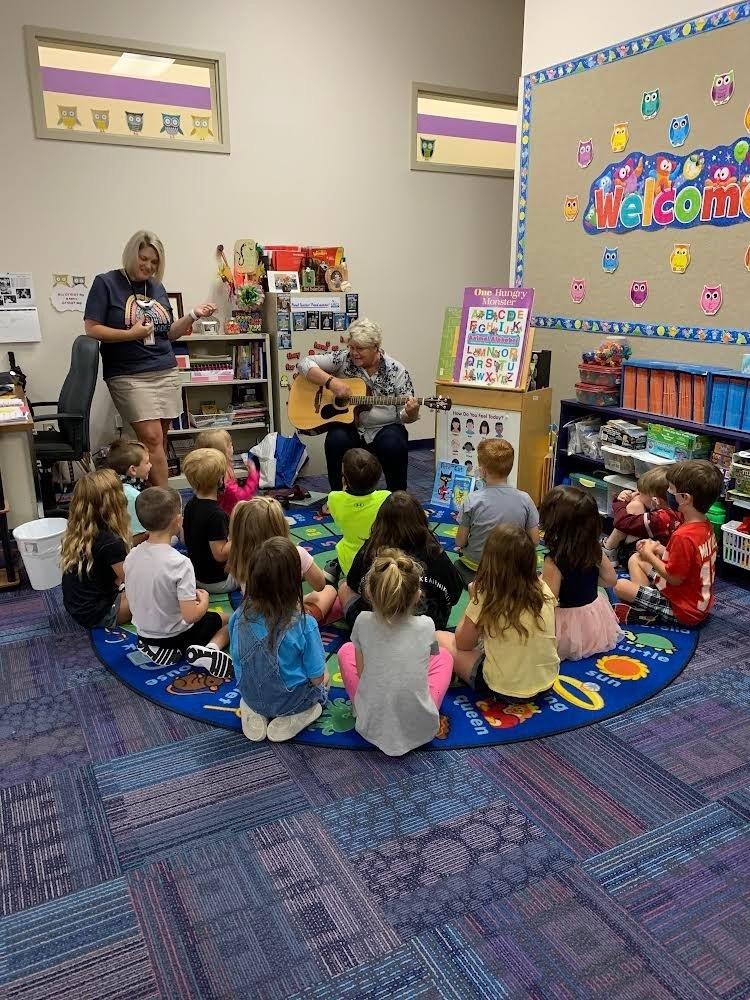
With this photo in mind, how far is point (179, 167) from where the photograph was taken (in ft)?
17.2

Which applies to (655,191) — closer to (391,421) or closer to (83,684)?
(391,421)

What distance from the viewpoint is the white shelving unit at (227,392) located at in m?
5.37

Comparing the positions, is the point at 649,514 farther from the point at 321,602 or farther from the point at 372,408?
the point at 372,408

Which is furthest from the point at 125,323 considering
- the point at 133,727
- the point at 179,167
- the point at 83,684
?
the point at 133,727

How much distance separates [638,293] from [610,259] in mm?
314

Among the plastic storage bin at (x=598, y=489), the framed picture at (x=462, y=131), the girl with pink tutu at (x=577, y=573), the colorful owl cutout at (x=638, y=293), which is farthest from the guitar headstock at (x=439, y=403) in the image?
the framed picture at (x=462, y=131)

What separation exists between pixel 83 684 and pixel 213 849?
1.09 meters

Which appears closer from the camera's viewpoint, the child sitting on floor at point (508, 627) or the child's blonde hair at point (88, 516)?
the child sitting on floor at point (508, 627)

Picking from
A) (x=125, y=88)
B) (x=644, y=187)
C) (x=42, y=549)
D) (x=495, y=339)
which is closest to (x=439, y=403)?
(x=495, y=339)

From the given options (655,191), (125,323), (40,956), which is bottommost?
(40,956)

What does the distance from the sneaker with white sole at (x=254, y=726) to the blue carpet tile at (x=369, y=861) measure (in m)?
0.03

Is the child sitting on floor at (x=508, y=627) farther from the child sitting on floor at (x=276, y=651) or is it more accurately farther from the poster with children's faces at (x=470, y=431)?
the poster with children's faces at (x=470, y=431)

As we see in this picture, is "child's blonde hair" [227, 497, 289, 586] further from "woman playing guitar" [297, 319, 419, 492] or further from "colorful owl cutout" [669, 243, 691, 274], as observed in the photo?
"colorful owl cutout" [669, 243, 691, 274]

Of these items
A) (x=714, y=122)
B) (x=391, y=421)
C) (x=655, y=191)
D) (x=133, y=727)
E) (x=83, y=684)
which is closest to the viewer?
(x=133, y=727)
